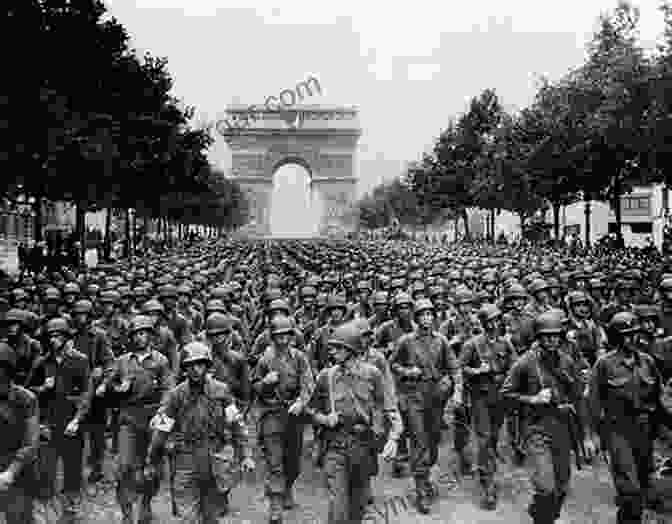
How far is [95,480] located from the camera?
7.53 metres

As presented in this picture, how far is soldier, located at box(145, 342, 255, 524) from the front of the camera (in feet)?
17.1

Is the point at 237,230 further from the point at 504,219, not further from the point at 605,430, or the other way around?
the point at 605,430

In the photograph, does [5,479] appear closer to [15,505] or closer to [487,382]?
[15,505]

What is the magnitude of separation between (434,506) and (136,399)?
2.72 meters

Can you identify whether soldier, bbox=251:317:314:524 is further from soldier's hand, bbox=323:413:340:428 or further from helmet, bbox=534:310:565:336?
helmet, bbox=534:310:565:336

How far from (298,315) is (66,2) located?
592 inches

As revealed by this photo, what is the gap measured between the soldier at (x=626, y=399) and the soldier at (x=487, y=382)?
3.83ft

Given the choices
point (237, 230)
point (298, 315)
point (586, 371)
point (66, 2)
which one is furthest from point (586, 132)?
point (237, 230)

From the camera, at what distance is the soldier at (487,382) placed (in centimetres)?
691

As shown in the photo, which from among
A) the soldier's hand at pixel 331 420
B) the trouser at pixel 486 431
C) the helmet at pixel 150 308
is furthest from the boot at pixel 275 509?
the helmet at pixel 150 308

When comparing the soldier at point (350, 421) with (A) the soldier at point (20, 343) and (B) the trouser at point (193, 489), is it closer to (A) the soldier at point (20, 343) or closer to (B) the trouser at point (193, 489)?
(B) the trouser at point (193, 489)

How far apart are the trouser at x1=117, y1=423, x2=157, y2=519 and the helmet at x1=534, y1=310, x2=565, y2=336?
3.26m

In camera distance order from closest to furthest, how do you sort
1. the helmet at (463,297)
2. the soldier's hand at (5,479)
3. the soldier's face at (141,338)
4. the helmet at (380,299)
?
1. the soldier's hand at (5,479)
2. the soldier's face at (141,338)
3. the helmet at (463,297)
4. the helmet at (380,299)

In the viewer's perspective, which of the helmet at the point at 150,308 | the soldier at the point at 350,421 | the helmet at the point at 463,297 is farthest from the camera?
the helmet at the point at 463,297
